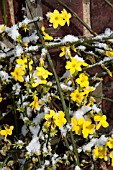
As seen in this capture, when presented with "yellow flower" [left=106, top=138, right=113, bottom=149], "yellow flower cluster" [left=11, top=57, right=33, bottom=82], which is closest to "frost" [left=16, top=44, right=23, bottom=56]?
"yellow flower cluster" [left=11, top=57, right=33, bottom=82]

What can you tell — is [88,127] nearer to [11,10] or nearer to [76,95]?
[76,95]

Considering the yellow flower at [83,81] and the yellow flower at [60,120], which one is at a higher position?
the yellow flower at [83,81]

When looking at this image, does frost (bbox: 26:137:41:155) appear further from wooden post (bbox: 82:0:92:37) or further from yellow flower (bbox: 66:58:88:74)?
wooden post (bbox: 82:0:92:37)

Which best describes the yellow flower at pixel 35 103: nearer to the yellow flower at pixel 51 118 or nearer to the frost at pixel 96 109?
the yellow flower at pixel 51 118

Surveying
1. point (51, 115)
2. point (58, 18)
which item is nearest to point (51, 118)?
point (51, 115)

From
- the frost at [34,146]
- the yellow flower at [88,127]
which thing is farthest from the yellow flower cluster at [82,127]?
the frost at [34,146]
